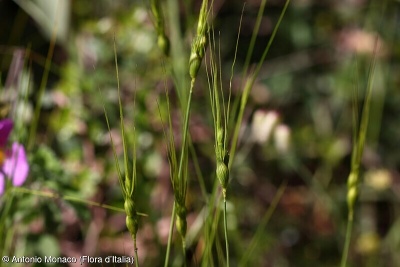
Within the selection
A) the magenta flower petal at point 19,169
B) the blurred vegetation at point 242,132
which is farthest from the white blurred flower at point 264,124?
the magenta flower petal at point 19,169

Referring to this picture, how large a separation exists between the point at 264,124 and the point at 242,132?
76 mm

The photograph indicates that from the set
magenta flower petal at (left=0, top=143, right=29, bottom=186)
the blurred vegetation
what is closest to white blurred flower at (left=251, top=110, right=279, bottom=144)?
the blurred vegetation

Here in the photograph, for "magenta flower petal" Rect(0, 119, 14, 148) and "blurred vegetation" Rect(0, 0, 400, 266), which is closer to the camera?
"magenta flower petal" Rect(0, 119, 14, 148)

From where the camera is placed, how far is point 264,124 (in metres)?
1.31

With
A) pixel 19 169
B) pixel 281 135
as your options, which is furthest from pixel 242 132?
pixel 19 169

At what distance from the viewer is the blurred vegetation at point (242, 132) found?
120 cm

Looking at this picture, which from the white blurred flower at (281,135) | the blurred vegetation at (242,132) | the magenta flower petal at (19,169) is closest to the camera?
the magenta flower petal at (19,169)

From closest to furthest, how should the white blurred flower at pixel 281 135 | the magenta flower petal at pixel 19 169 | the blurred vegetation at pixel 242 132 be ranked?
the magenta flower petal at pixel 19 169
the blurred vegetation at pixel 242 132
the white blurred flower at pixel 281 135

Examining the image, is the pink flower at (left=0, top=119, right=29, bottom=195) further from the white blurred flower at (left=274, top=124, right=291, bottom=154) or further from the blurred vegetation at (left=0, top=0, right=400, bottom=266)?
the white blurred flower at (left=274, top=124, right=291, bottom=154)

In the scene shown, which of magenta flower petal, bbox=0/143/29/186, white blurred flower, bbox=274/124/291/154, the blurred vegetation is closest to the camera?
magenta flower petal, bbox=0/143/29/186

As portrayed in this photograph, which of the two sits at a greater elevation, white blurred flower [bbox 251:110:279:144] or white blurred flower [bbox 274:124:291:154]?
white blurred flower [bbox 251:110:279:144]

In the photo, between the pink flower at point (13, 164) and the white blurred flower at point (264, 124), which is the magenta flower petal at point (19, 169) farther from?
the white blurred flower at point (264, 124)

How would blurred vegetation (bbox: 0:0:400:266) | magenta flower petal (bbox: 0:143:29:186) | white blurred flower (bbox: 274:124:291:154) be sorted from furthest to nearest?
white blurred flower (bbox: 274:124:291:154), blurred vegetation (bbox: 0:0:400:266), magenta flower petal (bbox: 0:143:29:186)

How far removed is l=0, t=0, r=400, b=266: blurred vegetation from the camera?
47.4 inches
